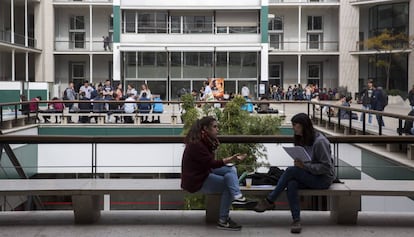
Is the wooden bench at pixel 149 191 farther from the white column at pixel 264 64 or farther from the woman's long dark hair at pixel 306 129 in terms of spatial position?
the white column at pixel 264 64

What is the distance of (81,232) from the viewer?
6.47 meters

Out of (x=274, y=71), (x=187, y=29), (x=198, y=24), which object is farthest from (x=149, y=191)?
(x=274, y=71)

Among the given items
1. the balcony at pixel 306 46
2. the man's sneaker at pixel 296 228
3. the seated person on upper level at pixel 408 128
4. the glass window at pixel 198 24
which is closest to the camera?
the man's sneaker at pixel 296 228

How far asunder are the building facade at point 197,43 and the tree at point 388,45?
44cm

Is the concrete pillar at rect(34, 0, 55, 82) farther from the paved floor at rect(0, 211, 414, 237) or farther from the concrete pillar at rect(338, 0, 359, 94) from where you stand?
the paved floor at rect(0, 211, 414, 237)

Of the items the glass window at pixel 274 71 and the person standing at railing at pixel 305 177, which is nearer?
the person standing at railing at pixel 305 177

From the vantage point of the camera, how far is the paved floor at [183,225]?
6.44m

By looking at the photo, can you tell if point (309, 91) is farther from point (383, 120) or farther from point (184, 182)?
point (184, 182)

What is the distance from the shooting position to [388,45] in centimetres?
4625

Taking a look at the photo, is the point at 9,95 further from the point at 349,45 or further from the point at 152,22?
the point at 349,45

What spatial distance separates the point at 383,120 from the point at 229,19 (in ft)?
101

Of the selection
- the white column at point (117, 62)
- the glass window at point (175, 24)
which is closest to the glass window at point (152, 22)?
the glass window at point (175, 24)

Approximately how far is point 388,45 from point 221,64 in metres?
14.2

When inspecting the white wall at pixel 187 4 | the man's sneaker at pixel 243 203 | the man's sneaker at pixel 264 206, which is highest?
the white wall at pixel 187 4
